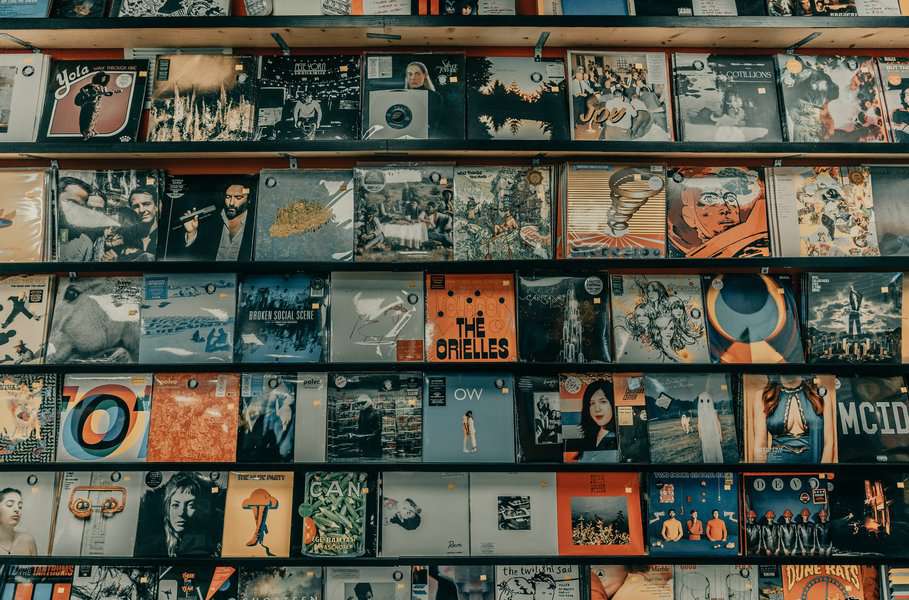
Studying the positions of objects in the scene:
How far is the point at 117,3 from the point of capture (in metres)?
2.53

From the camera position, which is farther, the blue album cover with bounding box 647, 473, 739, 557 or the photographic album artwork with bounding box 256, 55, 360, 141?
the photographic album artwork with bounding box 256, 55, 360, 141

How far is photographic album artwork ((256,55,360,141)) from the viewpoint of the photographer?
8.22 feet

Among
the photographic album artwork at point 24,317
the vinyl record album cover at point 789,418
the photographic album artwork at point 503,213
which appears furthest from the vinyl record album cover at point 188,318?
the vinyl record album cover at point 789,418

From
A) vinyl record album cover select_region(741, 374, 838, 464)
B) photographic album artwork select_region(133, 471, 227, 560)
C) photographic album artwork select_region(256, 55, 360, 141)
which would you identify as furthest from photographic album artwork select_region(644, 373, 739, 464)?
photographic album artwork select_region(133, 471, 227, 560)

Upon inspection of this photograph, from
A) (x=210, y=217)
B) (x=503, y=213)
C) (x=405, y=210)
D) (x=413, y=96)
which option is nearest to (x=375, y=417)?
(x=405, y=210)

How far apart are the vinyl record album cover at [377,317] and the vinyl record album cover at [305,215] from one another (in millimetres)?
151

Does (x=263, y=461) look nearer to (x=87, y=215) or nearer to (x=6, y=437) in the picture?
(x=6, y=437)

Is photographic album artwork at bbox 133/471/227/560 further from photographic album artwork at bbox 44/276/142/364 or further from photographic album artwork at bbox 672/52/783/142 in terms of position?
photographic album artwork at bbox 672/52/783/142

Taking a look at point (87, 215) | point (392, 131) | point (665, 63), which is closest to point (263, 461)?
point (87, 215)

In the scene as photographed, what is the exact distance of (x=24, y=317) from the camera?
2.48 meters

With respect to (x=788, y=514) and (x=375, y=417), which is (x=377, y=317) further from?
(x=788, y=514)

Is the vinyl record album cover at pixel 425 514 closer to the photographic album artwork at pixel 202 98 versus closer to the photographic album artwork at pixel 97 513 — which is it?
the photographic album artwork at pixel 97 513

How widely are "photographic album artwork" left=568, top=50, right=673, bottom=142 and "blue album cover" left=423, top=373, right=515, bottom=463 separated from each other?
1.17m

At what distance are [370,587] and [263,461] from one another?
2.32 ft
